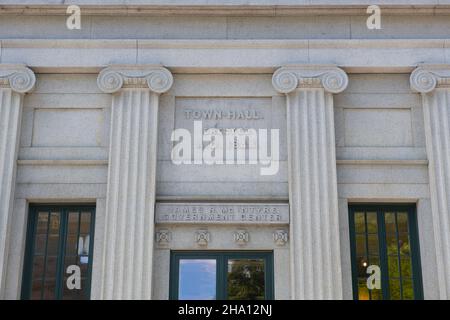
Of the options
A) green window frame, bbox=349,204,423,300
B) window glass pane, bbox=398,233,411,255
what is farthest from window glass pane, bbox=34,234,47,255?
window glass pane, bbox=398,233,411,255

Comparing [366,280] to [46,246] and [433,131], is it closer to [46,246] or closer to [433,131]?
[433,131]

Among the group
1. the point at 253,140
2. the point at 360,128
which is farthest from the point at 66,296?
the point at 360,128

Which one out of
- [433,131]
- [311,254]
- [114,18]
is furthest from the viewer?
[114,18]

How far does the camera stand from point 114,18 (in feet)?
46.9

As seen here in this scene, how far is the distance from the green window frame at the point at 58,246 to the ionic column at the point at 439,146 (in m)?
7.32

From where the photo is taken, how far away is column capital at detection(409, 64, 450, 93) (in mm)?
13594

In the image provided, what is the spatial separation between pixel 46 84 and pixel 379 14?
778cm

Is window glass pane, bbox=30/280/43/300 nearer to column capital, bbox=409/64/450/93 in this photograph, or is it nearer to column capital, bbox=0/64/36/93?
column capital, bbox=0/64/36/93

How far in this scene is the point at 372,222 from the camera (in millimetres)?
13406

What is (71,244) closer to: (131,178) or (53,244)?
(53,244)

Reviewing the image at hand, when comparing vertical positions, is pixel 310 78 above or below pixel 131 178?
above

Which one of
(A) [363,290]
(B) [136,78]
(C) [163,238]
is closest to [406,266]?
(A) [363,290]

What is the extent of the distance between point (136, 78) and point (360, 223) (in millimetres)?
5839

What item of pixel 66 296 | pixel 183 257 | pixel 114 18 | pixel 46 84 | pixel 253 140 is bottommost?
pixel 66 296
